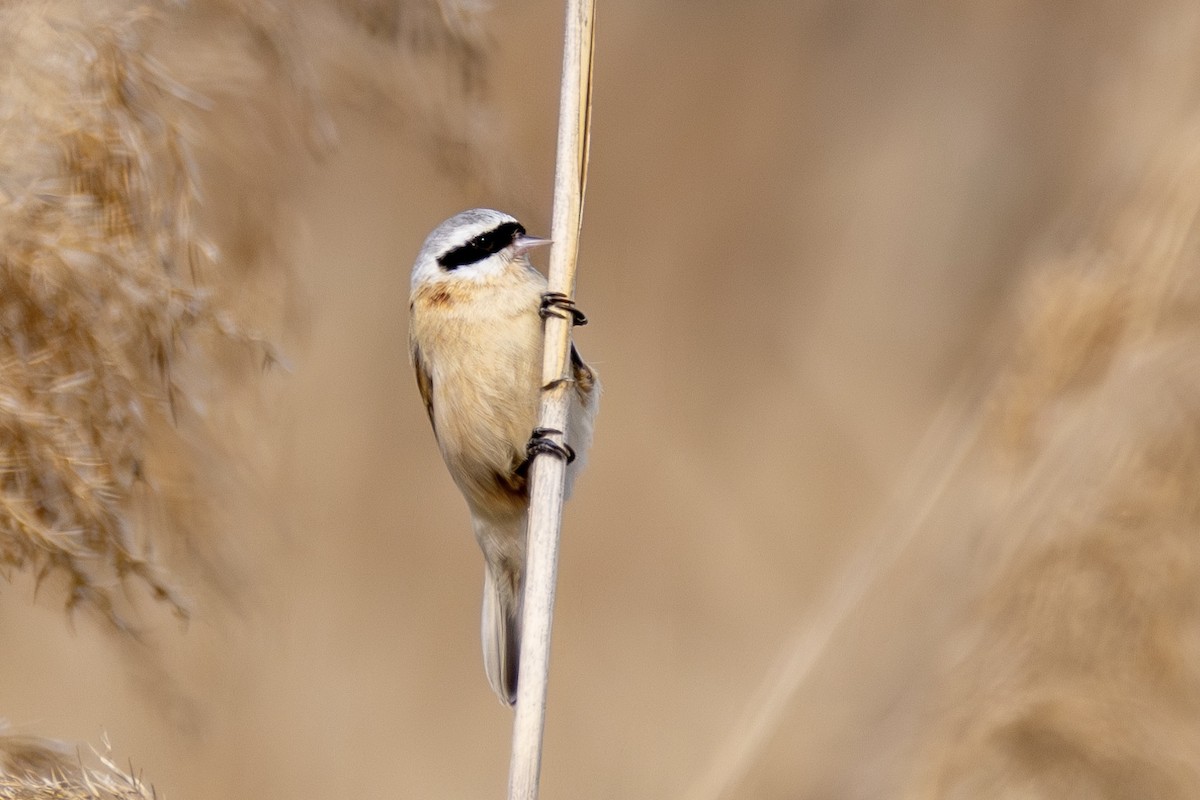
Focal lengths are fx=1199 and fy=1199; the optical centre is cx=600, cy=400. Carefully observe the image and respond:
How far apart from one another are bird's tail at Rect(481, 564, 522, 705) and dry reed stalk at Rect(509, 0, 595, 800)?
0.55 m

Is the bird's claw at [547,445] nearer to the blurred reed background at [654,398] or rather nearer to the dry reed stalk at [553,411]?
the dry reed stalk at [553,411]

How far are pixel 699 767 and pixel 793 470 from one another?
897 millimetres

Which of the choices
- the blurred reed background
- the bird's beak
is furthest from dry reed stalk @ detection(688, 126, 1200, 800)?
the bird's beak

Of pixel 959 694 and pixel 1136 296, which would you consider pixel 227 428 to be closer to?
pixel 959 694

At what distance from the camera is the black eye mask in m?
2.03

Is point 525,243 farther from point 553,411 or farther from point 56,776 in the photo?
point 56,776

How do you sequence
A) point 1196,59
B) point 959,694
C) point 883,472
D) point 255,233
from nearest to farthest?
point 959,694
point 255,233
point 1196,59
point 883,472

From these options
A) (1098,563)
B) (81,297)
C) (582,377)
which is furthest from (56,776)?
(1098,563)

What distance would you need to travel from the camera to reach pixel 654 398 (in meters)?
3.50

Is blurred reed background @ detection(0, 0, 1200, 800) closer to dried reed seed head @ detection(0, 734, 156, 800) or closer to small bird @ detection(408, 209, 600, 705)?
dried reed seed head @ detection(0, 734, 156, 800)

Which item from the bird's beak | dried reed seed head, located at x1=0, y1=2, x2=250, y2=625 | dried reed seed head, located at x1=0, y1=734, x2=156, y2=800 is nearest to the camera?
dried reed seed head, located at x1=0, y1=734, x2=156, y2=800

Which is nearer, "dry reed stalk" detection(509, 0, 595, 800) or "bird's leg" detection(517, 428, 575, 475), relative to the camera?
"dry reed stalk" detection(509, 0, 595, 800)

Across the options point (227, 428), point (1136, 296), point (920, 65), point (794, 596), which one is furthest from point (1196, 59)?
point (227, 428)

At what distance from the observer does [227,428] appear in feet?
6.19
